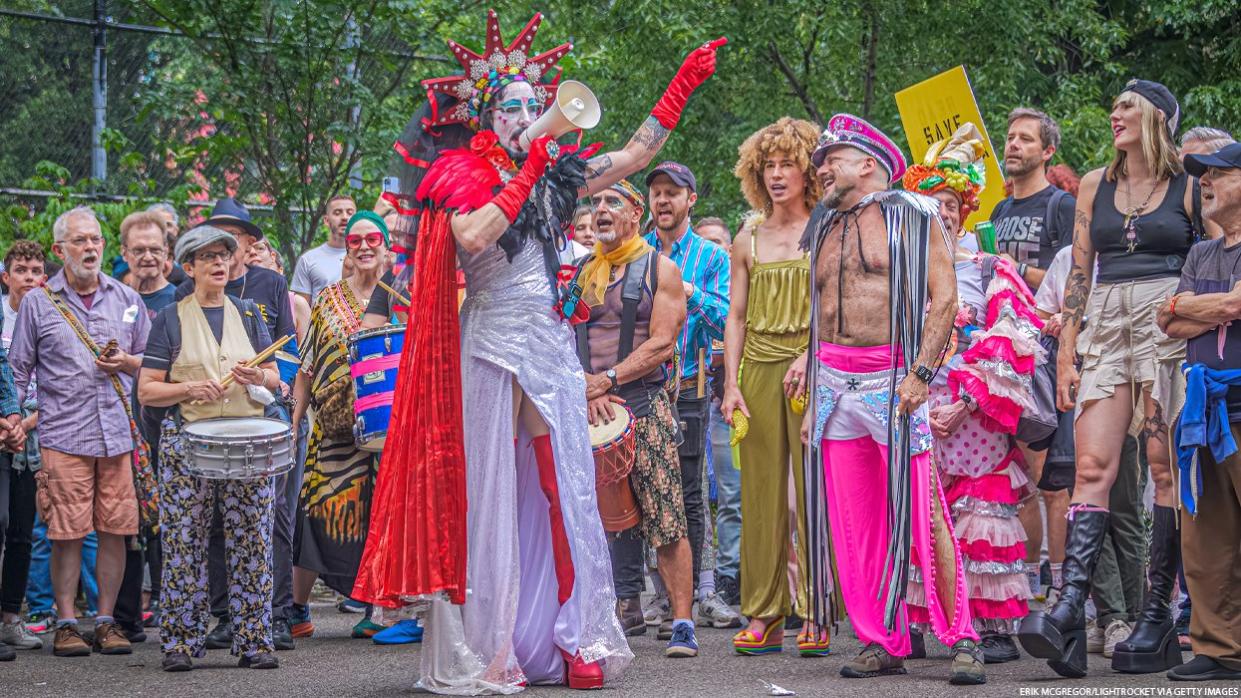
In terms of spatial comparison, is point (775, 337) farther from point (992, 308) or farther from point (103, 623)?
point (103, 623)

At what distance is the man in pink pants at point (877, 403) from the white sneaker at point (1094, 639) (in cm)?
124

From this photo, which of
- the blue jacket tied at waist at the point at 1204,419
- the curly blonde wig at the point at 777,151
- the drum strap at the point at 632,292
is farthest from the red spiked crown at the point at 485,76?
the blue jacket tied at waist at the point at 1204,419

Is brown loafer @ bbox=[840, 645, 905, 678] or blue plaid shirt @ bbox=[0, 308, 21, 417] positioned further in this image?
blue plaid shirt @ bbox=[0, 308, 21, 417]

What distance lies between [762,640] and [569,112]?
285 cm

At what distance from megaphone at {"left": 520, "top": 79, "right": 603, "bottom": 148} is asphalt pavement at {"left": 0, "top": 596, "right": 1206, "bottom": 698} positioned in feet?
7.69

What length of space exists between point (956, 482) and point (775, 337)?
1.14m

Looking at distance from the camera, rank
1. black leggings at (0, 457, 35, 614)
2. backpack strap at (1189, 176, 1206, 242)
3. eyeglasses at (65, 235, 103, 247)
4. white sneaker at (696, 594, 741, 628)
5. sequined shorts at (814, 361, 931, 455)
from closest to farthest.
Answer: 1. sequined shorts at (814, 361, 931, 455)
2. backpack strap at (1189, 176, 1206, 242)
3. eyeglasses at (65, 235, 103, 247)
4. black leggings at (0, 457, 35, 614)
5. white sneaker at (696, 594, 741, 628)

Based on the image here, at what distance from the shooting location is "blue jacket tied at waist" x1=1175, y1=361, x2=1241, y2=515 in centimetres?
638

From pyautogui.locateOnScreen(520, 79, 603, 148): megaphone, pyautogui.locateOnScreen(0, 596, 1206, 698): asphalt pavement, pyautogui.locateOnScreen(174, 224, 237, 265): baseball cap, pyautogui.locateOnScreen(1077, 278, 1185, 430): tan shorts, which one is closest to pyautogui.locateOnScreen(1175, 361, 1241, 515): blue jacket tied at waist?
pyautogui.locateOnScreen(1077, 278, 1185, 430): tan shorts

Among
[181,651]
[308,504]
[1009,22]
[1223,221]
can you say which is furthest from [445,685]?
[1009,22]

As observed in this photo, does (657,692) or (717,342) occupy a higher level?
(717,342)

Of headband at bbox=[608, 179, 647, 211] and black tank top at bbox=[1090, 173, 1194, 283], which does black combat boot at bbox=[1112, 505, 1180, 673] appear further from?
headband at bbox=[608, 179, 647, 211]

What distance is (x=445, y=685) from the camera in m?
6.43

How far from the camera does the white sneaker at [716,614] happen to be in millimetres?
8953
